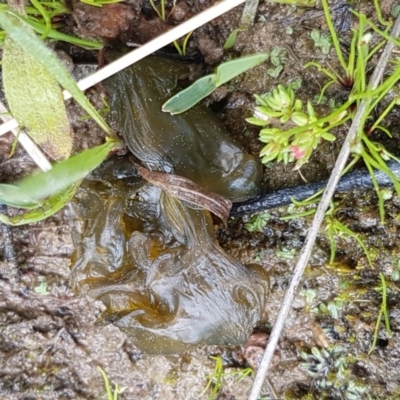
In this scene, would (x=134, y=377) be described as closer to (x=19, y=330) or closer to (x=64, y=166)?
(x=19, y=330)

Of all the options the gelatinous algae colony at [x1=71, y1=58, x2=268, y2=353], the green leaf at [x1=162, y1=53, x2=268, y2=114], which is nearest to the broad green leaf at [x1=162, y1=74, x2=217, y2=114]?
the green leaf at [x1=162, y1=53, x2=268, y2=114]

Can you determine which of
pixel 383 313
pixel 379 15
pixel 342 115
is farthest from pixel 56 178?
pixel 383 313

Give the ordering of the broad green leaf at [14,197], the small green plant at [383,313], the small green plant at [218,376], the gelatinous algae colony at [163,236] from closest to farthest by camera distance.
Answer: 1. the broad green leaf at [14,197]
2. the gelatinous algae colony at [163,236]
3. the small green plant at [383,313]
4. the small green plant at [218,376]

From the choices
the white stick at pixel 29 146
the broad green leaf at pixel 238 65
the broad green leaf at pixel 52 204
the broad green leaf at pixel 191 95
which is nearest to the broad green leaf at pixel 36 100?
the white stick at pixel 29 146

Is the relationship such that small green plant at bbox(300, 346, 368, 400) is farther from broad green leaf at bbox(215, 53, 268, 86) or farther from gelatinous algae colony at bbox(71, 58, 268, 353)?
broad green leaf at bbox(215, 53, 268, 86)

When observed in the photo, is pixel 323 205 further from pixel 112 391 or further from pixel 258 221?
pixel 112 391

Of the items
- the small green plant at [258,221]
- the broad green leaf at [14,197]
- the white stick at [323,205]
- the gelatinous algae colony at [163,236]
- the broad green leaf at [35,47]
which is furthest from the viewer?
the small green plant at [258,221]

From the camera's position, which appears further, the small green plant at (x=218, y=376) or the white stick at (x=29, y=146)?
the small green plant at (x=218, y=376)

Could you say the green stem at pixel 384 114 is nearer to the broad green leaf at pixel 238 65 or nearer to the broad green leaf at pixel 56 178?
the broad green leaf at pixel 238 65
